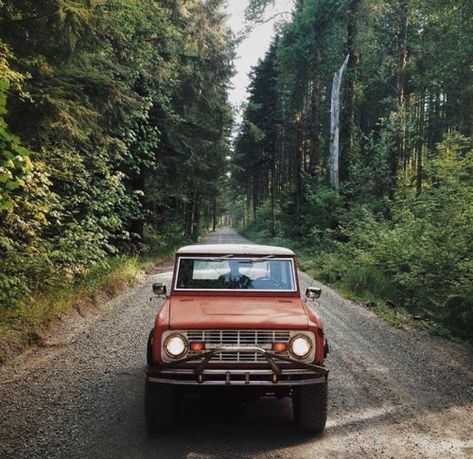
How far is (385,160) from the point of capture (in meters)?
23.3

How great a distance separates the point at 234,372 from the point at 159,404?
0.83 meters

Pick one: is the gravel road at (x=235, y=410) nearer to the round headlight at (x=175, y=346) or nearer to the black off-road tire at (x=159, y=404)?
the black off-road tire at (x=159, y=404)

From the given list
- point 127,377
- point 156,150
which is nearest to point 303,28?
point 156,150

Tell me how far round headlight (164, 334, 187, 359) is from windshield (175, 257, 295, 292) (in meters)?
1.28

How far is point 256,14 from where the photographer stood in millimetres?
24625

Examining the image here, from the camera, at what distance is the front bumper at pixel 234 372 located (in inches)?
175

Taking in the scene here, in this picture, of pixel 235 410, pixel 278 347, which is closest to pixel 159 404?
pixel 235 410

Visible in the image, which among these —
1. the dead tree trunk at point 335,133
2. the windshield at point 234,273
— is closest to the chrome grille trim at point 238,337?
the windshield at point 234,273

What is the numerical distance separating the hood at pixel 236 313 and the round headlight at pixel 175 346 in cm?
11

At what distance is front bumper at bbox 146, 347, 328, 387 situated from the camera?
14.6 feet

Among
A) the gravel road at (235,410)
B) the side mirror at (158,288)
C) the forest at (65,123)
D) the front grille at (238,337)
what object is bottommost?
the gravel road at (235,410)

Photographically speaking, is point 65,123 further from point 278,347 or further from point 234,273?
point 278,347

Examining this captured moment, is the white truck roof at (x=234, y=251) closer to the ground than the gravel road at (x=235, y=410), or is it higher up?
higher up

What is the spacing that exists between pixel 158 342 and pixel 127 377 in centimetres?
236
